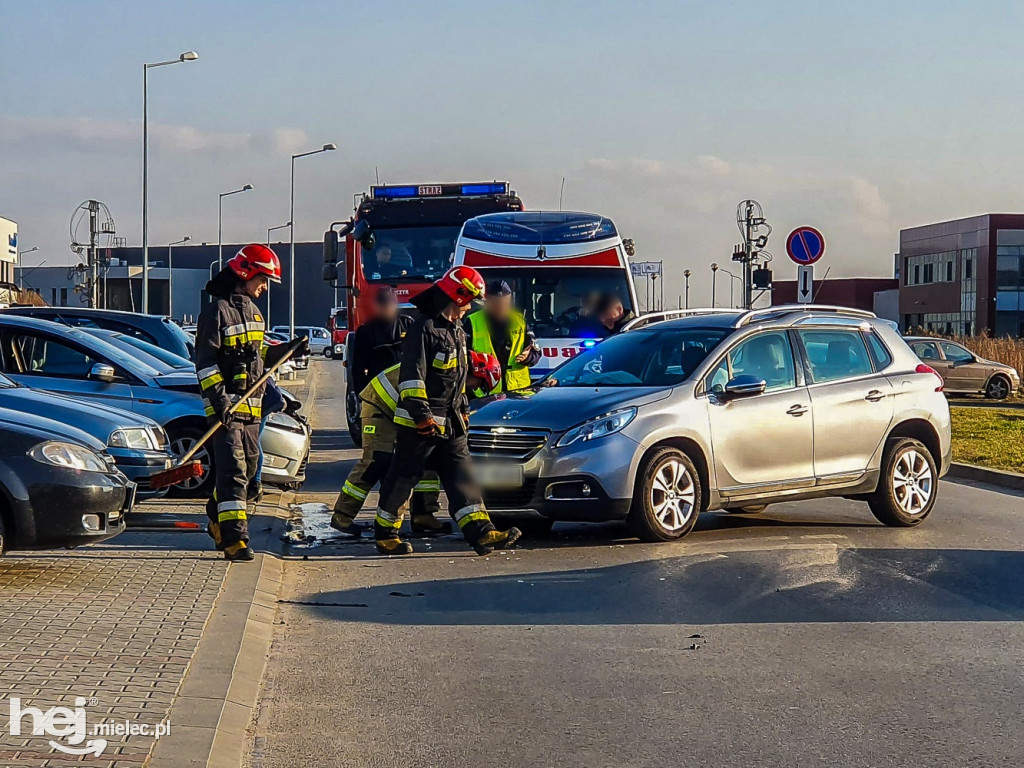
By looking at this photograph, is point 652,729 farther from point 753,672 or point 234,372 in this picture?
point 234,372

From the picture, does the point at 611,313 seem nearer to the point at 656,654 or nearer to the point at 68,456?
the point at 68,456

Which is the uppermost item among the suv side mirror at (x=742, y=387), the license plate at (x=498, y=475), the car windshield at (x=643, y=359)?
the car windshield at (x=643, y=359)

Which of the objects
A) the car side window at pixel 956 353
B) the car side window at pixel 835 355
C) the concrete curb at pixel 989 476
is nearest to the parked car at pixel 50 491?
the car side window at pixel 835 355

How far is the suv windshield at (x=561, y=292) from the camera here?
52.6 ft

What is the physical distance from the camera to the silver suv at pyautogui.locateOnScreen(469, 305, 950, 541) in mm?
9805

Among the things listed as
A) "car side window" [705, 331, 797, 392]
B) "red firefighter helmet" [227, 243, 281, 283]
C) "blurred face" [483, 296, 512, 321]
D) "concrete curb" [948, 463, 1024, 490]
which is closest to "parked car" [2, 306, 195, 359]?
"blurred face" [483, 296, 512, 321]

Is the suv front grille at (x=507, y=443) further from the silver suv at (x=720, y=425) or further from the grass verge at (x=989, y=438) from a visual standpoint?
the grass verge at (x=989, y=438)

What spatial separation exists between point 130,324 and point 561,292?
5.14 meters

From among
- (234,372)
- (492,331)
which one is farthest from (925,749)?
(492,331)

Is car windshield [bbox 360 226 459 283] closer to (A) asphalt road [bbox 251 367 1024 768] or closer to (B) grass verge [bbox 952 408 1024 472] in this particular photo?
(B) grass verge [bbox 952 408 1024 472]

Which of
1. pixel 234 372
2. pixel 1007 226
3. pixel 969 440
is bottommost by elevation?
pixel 969 440

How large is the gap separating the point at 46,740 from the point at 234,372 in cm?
442

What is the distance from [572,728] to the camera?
5.49 m

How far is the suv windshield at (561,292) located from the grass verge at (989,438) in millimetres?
4818
